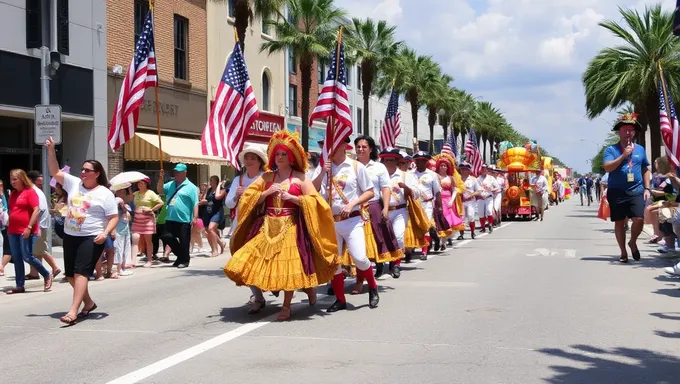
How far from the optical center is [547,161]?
4628 cm

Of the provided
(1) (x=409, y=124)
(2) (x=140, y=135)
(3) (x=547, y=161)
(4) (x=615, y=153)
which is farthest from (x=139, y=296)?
(1) (x=409, y=124)

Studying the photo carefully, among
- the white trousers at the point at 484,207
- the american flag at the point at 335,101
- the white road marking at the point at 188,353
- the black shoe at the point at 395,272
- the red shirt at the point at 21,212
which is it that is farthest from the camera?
the white trousers at the point at 484,207

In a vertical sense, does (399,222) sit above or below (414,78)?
below

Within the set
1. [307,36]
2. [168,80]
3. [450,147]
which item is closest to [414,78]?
[307,36]

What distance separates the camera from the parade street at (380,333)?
580cm

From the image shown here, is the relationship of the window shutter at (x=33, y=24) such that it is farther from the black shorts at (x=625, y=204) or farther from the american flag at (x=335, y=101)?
the black shorts at (x=625, y=204)

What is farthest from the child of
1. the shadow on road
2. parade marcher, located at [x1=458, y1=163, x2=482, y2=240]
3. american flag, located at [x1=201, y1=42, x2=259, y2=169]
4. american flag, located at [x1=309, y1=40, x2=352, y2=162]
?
parade marcher, located at [x1=458, y1=163, x2=482, y2=240]

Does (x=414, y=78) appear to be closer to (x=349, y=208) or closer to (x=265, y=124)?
(x=265, y=124)

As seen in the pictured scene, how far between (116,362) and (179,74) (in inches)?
874

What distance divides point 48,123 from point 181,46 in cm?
1569

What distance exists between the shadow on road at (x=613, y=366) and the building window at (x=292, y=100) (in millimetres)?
32160

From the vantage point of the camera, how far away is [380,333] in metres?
7.24

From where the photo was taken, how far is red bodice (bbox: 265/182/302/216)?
7855 millimetres

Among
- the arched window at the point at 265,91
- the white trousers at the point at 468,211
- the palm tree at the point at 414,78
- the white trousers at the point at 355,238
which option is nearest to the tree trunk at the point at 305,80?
the arched window at the point at 265,91
